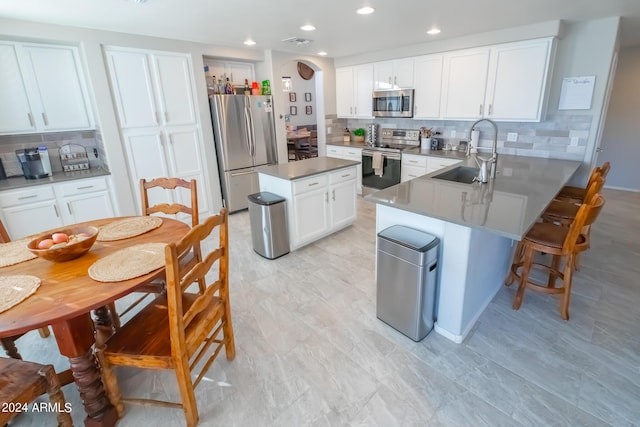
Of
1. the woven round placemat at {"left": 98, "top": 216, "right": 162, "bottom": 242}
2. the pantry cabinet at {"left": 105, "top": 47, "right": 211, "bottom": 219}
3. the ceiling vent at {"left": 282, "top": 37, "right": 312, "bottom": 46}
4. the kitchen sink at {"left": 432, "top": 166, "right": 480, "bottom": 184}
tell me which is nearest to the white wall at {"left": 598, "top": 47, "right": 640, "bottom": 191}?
the kitchen sink at {"left": 432, "top": 166, "right": 480, "bottom": 184}

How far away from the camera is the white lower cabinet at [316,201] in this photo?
3.20 m

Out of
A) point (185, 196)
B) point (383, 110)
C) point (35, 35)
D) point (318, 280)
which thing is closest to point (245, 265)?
point (318, 280)

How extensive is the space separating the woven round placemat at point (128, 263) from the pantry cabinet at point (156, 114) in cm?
251

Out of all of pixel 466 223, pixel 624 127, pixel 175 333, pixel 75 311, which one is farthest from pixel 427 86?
pixel 75 311

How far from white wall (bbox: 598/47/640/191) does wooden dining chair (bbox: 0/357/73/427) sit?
7406mm

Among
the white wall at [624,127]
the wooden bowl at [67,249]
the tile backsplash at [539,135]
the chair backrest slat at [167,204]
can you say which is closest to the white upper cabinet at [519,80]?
the tile backsplash at [539,135]

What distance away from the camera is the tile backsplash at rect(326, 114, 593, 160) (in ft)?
11.3

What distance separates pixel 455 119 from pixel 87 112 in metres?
4.47

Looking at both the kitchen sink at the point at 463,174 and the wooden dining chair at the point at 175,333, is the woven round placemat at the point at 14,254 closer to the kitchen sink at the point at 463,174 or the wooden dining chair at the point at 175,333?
the wooden dining chair at the point at 175,333

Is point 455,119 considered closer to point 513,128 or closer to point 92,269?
point 513,128

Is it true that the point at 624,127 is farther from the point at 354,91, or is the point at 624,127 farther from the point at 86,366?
the point at 86,366

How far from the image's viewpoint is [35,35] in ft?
9.52

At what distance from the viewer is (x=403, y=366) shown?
1849 millimetres

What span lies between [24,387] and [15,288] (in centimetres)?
41
